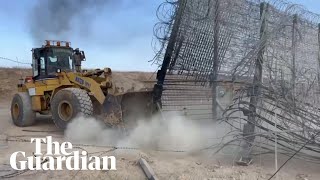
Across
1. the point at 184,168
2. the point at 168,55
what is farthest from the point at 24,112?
the point at 184,168

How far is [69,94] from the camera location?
439 inches

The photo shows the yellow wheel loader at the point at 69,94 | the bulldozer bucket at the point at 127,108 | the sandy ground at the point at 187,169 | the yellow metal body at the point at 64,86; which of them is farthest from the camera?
the yellow metal body at the point at 64,86

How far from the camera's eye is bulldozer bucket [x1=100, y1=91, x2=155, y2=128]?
10.2 metres

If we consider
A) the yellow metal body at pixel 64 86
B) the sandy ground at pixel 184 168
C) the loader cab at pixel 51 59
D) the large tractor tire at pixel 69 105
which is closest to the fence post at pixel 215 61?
the sandy ground at pixel 184 168

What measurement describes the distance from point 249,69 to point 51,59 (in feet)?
24.0

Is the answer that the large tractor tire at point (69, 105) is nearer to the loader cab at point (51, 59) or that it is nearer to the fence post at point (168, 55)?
the loader cab at point (51, 59)

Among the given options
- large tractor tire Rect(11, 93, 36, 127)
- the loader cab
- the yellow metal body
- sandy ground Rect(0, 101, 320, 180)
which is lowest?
sandy ground Rect(0, 101, 320, 180)

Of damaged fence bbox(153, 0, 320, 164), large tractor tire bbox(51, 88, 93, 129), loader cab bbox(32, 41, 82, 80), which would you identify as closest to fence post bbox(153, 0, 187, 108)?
damaged fence bbox(153, 0, 320, 164)

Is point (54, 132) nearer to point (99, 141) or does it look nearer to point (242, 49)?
point (99, 141)

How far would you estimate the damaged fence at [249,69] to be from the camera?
8.06m

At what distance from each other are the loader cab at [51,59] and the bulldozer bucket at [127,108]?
3.45 m

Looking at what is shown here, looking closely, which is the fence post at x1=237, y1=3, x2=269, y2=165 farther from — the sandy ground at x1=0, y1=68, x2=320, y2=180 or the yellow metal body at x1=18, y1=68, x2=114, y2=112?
the yellow metal body at x1=18, y1=68, x2=114, y2=112

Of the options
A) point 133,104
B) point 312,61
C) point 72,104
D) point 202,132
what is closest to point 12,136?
point 72,104

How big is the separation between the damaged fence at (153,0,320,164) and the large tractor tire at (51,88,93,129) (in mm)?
2276
